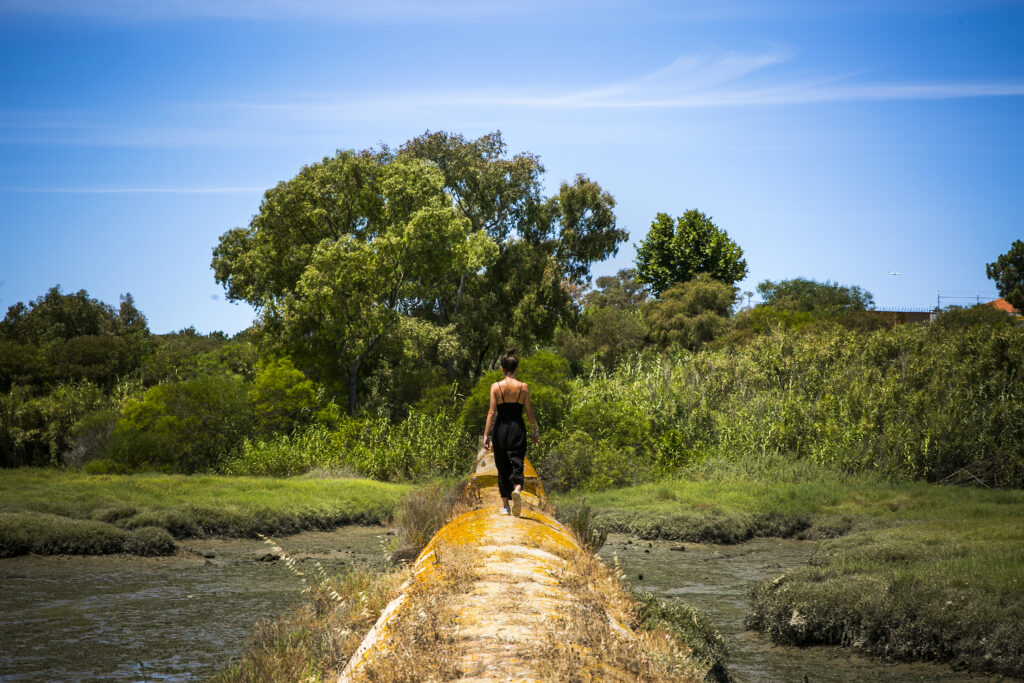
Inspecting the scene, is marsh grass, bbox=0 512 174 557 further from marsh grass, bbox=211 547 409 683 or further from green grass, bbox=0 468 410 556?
marsh grass, bbox=211 547 409 683

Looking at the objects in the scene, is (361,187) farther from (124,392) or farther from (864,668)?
(864,668)

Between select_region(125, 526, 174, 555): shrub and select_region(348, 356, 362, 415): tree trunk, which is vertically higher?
select_region(348, 356, 362, 415): tree trunk

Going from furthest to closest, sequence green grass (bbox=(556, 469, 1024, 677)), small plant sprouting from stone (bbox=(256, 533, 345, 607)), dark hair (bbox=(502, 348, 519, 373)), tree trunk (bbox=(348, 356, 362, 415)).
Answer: tree trunk (bbox=(348, 356, 362, 415)) < green grass (bbox=(556, 469, 1024, 677)) < dark hair (bbox=(502, 348, 519, 373)) < small plant sprouting from stone (bbox=(256, 533, 345, 607))

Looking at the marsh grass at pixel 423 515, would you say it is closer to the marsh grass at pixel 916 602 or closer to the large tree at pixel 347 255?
the marsh grass at pixel 916 602

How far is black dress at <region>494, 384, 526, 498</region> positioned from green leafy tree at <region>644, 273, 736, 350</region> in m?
32.8

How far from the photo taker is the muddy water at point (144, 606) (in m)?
8.57

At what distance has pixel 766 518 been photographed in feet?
56.8

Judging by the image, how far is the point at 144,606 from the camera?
36.5 feet

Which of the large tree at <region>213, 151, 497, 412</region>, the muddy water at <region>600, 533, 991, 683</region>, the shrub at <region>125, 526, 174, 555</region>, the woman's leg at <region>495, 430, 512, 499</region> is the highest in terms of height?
the large tree at <region>213, 151, 497, 412</region>

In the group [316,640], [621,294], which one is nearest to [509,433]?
[316,640]

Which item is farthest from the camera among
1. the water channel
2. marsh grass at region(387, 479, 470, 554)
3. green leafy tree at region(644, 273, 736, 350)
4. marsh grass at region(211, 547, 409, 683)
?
green leafy tree at region(644, 273, 736, 350)

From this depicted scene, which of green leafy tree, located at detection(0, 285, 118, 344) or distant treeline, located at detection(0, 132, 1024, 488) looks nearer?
distant treeline, located at detection(0, 132, 1024, 488)

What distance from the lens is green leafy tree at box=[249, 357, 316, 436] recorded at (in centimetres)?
2569

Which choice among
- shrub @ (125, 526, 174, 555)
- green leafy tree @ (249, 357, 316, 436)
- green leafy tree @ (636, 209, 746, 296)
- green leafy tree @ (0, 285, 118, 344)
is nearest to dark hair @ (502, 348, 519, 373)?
shrub @ (125, 526, 174, 555)
